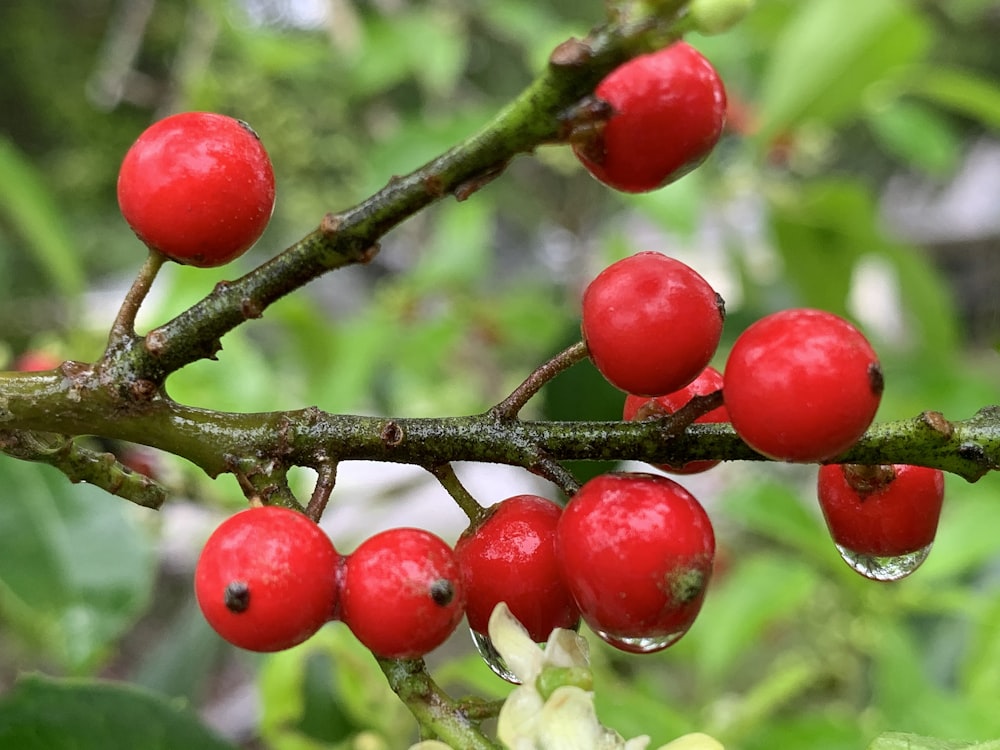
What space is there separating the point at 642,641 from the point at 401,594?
0.14 metres

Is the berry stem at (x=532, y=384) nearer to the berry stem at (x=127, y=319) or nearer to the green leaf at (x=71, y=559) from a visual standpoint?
the berry stem at (x=127, y=319)

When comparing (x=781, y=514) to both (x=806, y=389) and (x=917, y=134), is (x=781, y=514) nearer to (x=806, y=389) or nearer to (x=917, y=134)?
(x=806, y=389)

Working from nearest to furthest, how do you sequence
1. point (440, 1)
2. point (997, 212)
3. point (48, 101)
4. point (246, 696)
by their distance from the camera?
point (246, 696), point (440, 1), point (48, 101), point (997, 212)

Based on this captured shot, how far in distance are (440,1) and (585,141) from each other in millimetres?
2953

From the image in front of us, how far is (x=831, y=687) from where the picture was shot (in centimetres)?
186

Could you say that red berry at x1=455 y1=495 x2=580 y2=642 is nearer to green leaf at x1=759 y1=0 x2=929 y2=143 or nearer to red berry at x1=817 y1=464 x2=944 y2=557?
red berry at x1=817 y1=464 x2=944 y2=557

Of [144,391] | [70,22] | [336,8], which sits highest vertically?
[70,22]

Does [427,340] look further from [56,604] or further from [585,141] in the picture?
[585,141]

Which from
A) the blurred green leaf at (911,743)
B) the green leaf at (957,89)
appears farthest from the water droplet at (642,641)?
the green leaf at (957,89)

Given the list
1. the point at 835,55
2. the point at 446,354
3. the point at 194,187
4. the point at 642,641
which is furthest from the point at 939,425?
Result: the point at 446,354

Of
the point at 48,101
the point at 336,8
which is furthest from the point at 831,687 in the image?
the point at 48,101

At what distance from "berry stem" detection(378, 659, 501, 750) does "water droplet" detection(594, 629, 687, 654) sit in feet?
0.29

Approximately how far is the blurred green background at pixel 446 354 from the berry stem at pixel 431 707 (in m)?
0.44

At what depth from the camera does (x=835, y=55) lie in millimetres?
1816
